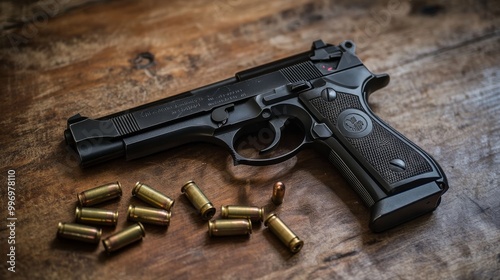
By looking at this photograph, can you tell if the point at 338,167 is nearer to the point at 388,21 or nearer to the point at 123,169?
the point at 123,169

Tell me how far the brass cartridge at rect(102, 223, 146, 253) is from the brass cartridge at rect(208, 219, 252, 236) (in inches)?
14.6

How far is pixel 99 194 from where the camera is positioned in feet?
8.84

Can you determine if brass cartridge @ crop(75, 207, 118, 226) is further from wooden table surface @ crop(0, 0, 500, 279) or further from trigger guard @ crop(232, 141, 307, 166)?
trigger guard @ crop(232, 141, 307, 166)

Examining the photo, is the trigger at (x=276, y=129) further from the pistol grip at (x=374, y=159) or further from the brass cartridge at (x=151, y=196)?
the brass cartridge at (x=151, y=196)

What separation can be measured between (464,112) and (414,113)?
0.35 meters

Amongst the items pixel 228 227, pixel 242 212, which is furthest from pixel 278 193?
pixel 228 227

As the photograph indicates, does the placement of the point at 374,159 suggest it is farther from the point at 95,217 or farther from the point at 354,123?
the point at 95,217

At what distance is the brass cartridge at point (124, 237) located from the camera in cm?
250

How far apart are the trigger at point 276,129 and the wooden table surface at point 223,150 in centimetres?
18

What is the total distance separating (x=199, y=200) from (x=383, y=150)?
3.50 ft

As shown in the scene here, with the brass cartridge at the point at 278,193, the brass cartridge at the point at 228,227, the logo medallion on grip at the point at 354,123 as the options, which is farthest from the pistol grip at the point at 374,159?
the brass cartridge at the point at 228,227

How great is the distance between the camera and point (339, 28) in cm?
383

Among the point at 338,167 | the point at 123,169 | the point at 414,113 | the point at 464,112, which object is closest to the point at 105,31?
the point at 123,169

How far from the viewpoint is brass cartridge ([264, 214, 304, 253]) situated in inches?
101
